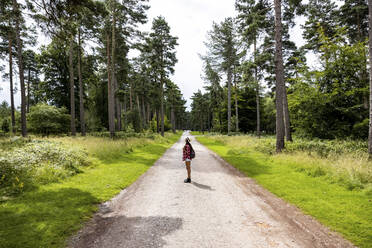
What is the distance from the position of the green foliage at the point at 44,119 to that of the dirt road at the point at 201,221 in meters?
18.9

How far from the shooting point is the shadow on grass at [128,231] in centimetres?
358

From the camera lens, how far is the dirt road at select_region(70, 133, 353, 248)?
362 cm

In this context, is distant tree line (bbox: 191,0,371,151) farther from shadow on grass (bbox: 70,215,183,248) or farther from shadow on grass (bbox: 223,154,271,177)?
shadow on grass (bbox: 70,215,183,248)

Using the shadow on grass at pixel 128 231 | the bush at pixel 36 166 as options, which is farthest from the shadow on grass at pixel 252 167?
the bush at pixel 36 166

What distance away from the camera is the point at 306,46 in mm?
22797

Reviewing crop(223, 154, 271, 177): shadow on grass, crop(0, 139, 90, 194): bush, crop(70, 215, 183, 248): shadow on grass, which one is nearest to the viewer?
crop(70, 215, 183, 248): shadow on grass

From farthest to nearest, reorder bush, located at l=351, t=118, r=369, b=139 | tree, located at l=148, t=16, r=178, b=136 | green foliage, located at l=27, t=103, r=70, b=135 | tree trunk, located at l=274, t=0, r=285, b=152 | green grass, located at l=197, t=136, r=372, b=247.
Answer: tree, located at l=148, t=16, r=178, b=136 → green foliage, located at l=27, t=103, r=70, b=135 → bush, located at l=351, t=118, r=369, b=139 → tree trunk, located at l=274, t=0, r=285, b=152 → green grass, located at l=197, t=136, r=372, b=247

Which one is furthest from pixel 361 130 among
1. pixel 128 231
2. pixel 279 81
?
pixel 128 231

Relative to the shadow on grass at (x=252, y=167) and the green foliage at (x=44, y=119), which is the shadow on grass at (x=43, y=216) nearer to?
the shadow on grass at (x=252, y=167)

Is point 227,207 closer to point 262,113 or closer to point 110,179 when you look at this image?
point 110,179

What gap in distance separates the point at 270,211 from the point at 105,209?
4509mm

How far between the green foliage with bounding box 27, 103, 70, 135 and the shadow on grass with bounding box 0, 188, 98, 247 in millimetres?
18100

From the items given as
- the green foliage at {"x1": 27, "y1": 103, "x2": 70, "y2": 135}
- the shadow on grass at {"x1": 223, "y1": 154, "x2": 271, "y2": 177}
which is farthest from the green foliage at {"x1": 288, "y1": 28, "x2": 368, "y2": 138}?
the green foliage at {"x1": 27, "y1": 103, "x2": 70, "y2": 135}

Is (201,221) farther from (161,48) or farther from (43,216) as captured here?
(161,48)
